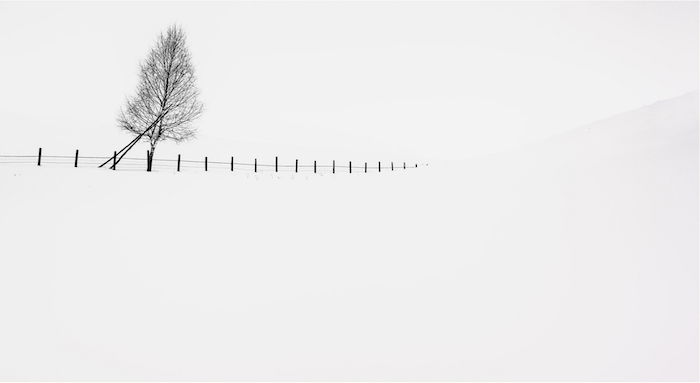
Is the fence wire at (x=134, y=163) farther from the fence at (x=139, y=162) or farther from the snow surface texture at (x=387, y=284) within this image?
the snow surface texture at (x=387, y=284)

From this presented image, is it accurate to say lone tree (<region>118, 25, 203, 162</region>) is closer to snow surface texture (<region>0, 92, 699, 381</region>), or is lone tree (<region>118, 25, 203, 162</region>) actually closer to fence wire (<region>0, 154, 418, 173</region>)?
fence wire (<region>0, 154, 418, 173</region>)

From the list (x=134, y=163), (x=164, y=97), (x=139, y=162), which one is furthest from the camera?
(x=134, y=163)

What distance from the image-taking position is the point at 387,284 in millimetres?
5629

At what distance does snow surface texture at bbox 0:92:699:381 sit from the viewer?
4.03 meters

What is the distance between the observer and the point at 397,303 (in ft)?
16.8

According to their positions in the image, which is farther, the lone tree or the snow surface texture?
the lone tree

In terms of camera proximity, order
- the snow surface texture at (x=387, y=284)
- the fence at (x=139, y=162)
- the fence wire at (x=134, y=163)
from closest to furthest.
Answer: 1. the snow surface texture at (x=387, y=284)
2. the fence at (x=139, y=162)
3. the fence wire at (x=134, y=163)

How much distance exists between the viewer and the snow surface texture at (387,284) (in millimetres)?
4031

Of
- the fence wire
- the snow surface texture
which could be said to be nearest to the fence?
the fence wire

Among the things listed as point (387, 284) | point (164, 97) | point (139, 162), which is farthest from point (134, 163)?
point (387, 284)

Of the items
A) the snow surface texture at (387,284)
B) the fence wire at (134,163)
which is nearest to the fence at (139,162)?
the fence wire at (134,163)

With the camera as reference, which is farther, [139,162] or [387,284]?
[139,162]

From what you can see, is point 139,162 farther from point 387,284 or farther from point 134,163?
point 387,284

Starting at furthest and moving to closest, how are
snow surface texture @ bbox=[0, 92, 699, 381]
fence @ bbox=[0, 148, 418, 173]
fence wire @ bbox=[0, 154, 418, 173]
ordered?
1. fence wire @ bbox=[0, 154, 418, 173]
2. fence @ bbox=[0, 148, 418, 173]
3. snow surface texture @ bbox=[0, 92, 699, 381]
